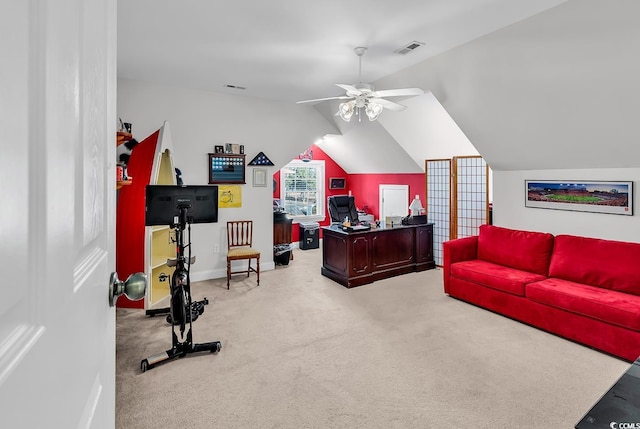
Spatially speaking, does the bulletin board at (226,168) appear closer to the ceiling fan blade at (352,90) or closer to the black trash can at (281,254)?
the black trash can at (281,254)

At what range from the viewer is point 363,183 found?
835 centimetres

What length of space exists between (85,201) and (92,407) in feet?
1.20

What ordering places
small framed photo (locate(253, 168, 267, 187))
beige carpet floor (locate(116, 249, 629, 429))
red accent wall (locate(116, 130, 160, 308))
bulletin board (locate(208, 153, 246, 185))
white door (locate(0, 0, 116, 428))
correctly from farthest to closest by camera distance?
1. small framed photo (locate(253, 168, 267, 187))
2. bulletin board (locate(208, 153, 246, 185))
3. red accent wall (locate(116, 130, 160, 308))
4. beige carpet floor (locate(116, 249, 629, 429))
5. white door (locate(0, 0, 116, 428))

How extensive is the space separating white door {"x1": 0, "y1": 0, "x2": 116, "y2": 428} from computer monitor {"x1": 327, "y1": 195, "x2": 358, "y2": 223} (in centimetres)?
641

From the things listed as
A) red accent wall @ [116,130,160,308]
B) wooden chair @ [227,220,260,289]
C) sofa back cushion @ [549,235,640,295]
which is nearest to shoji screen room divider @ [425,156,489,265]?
sofa back cushion @ [549,235,640,295]

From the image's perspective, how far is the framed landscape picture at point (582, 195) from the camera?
3492 mm

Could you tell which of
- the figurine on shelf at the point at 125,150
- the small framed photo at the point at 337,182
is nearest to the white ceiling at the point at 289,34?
the figurine on shelf at the point at 125,150

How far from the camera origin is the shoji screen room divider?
5277 mm

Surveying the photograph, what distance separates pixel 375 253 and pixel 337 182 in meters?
3.85

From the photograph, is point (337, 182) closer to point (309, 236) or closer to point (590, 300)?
point (309, 236)

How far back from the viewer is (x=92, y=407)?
62 centimetres

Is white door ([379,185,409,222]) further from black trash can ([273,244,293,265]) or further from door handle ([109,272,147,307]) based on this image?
door handle ([109,272,147,307])

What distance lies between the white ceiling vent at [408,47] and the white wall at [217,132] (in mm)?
2594

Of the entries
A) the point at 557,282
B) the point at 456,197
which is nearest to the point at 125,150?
the point at 456,197
